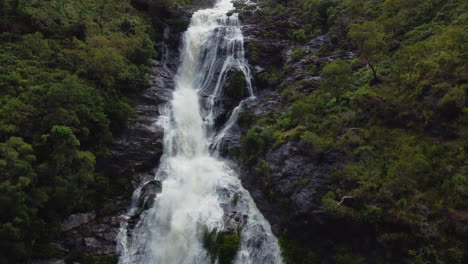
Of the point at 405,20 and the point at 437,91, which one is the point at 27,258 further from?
the point at 405,20

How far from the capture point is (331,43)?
3119cm

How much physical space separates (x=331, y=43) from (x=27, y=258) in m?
31.1

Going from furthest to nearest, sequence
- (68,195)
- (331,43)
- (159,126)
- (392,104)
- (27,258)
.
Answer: (331,43) → (159,126) → (392,104) → (68,195) → (27,258)

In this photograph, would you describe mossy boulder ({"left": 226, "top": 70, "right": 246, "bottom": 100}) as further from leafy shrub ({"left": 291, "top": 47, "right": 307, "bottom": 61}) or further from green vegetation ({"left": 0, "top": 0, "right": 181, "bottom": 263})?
green vegetation ({"left": 0, "top": 0, "right": 181, "bottom": 263})

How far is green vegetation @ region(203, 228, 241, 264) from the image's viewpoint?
16.6 meters

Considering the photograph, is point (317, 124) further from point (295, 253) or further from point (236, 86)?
point (236, 86)

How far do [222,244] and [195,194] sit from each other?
4703mm

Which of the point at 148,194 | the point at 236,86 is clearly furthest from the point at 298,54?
the point at 148,194

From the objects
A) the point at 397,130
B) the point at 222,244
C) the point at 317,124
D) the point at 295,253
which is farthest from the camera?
the point at 317,124

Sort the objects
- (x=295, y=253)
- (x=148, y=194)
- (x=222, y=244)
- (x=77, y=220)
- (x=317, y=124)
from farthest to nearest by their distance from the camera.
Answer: (x=317, y=124) → (x=148, y=194) → (x=77, y=220) → (x=222, y=244) → (x=295, y=253)

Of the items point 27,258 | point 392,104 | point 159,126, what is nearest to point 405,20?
point 392,104

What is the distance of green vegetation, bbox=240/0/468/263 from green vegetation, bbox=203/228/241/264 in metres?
3.01

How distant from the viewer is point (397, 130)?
17.7 metres

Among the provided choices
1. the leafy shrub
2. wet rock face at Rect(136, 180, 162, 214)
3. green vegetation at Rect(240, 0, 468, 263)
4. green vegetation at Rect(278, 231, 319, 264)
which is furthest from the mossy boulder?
green vegetation at Rect(278, 231, 319, 264)
